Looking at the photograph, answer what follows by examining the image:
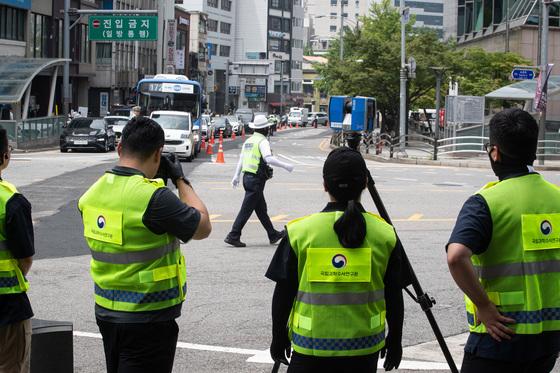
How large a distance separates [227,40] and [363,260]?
130 metres

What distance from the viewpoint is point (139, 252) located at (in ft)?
15.8

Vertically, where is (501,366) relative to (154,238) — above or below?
below

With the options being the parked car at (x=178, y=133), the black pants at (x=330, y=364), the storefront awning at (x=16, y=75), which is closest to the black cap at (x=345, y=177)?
the black pants at (x=330, y=364)

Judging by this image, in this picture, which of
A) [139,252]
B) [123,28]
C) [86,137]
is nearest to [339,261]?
[139,252]

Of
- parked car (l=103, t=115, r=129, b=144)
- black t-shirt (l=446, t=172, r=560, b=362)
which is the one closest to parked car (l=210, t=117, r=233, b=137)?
parked car (l=103, t=115, r=129, b=144)

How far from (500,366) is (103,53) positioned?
237 feet

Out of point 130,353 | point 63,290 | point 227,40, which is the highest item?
point 227,40

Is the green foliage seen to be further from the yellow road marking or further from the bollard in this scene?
the bollard

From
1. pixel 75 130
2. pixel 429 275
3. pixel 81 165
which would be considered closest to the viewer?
pixel 429 275

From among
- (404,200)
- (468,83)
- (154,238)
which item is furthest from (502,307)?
(468,83)

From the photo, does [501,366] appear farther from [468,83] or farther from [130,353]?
[468,83]

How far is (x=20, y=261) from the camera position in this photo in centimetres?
511

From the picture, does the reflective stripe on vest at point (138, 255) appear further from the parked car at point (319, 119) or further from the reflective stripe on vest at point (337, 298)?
the parked car at point (319, 119)

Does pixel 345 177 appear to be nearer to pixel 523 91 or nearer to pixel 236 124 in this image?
pixel 523 91
